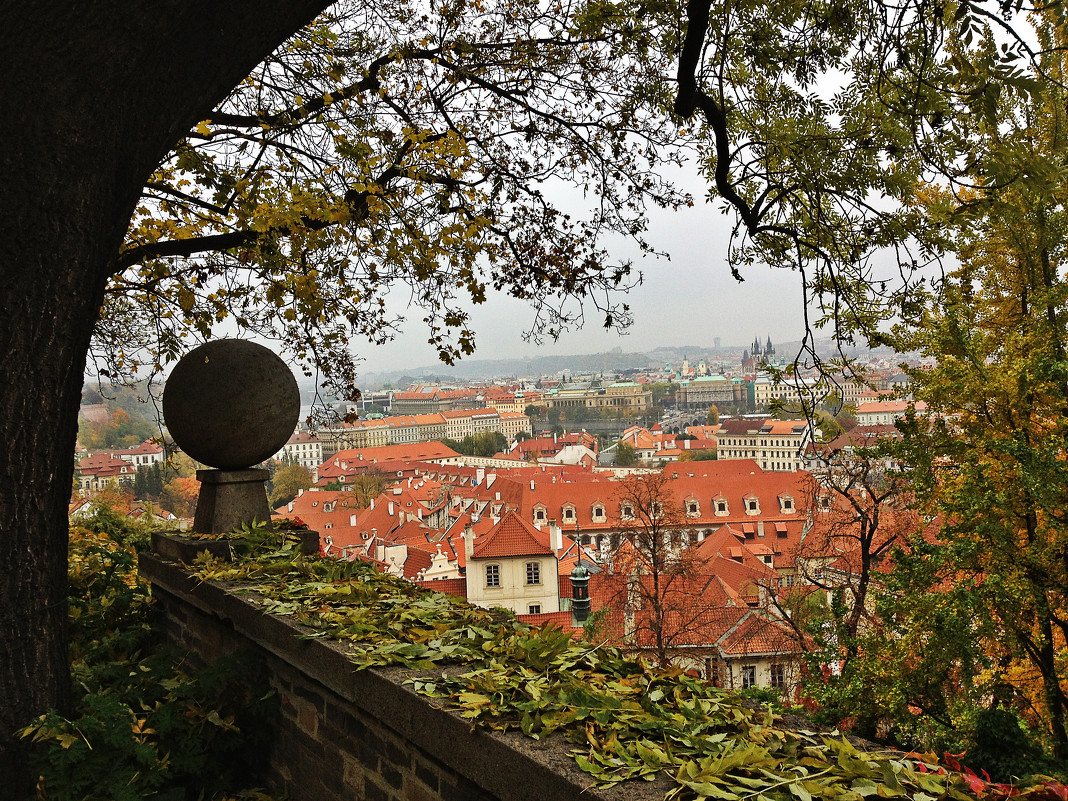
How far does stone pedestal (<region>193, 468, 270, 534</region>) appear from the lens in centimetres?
431

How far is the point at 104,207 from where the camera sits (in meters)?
2.52

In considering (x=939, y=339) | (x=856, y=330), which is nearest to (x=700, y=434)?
(x=939, y=339)

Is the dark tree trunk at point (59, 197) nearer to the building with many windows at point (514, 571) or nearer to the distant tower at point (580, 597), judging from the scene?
the distant tower at point (580, 597)

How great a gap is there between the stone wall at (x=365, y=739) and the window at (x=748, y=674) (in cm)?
→ 1851

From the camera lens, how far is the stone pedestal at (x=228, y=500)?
170 inches

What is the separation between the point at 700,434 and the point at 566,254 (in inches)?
3180

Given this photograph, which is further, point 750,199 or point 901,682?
point 901,682

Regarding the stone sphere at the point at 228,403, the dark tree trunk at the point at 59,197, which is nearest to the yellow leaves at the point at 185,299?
the stone sphere at the point at 228,403

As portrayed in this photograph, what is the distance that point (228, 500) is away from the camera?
14.2ft

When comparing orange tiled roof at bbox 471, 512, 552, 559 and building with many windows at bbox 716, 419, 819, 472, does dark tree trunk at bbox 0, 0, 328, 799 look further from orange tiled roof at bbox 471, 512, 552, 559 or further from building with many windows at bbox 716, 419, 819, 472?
building with many windows at bbox 716, 419, 819, 472

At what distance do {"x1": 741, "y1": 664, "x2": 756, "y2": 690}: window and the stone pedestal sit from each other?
18.0 meters

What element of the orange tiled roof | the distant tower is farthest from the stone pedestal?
the orange tiled roof

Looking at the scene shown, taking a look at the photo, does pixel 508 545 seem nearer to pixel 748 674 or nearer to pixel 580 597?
pixel 580 597

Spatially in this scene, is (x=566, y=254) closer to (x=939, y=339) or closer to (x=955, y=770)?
(x=955, y=770)
